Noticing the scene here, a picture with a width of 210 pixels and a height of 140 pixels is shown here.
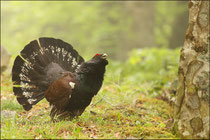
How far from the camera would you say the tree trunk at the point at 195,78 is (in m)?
3.40

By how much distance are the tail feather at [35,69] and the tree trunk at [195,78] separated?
245 cm

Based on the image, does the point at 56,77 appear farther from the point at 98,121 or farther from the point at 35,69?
the point at 98,121

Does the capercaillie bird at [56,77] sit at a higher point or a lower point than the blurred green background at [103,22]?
lower

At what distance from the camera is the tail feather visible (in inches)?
201

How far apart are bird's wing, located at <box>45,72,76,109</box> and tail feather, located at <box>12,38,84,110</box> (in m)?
0.38

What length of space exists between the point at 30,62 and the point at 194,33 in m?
3.07

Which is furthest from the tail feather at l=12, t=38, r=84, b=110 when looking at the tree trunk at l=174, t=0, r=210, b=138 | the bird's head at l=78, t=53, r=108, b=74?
the tree trunk at l=174, t=0, r=210, b=138

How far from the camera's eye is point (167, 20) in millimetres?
21078

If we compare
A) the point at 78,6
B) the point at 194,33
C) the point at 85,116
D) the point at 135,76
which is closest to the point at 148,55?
the point at 135,76

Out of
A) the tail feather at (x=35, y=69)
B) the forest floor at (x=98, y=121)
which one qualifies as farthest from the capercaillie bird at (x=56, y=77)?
the forest floor at (x=98, y=121)

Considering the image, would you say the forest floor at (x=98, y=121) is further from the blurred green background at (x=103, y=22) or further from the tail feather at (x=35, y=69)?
the blurred green background at (x=103, y=22)

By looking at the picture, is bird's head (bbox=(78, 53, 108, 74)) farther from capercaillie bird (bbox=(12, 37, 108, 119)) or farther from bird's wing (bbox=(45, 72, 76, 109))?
bird's wing (bbox=(45, 72, 76, 109))

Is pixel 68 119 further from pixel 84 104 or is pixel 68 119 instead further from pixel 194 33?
pixel 194 33

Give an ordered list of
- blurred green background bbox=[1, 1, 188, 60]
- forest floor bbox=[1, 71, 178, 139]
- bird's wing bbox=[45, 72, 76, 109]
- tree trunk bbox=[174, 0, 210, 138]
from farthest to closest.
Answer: blurred green background bbox=[1, 1, 188, 60]
bird's wing bbox=[45, 72, 76, 109]
forest floor bbox=[1, 71, 178, 139]
tree trunk bbox=[174, 0, 210, 138]
